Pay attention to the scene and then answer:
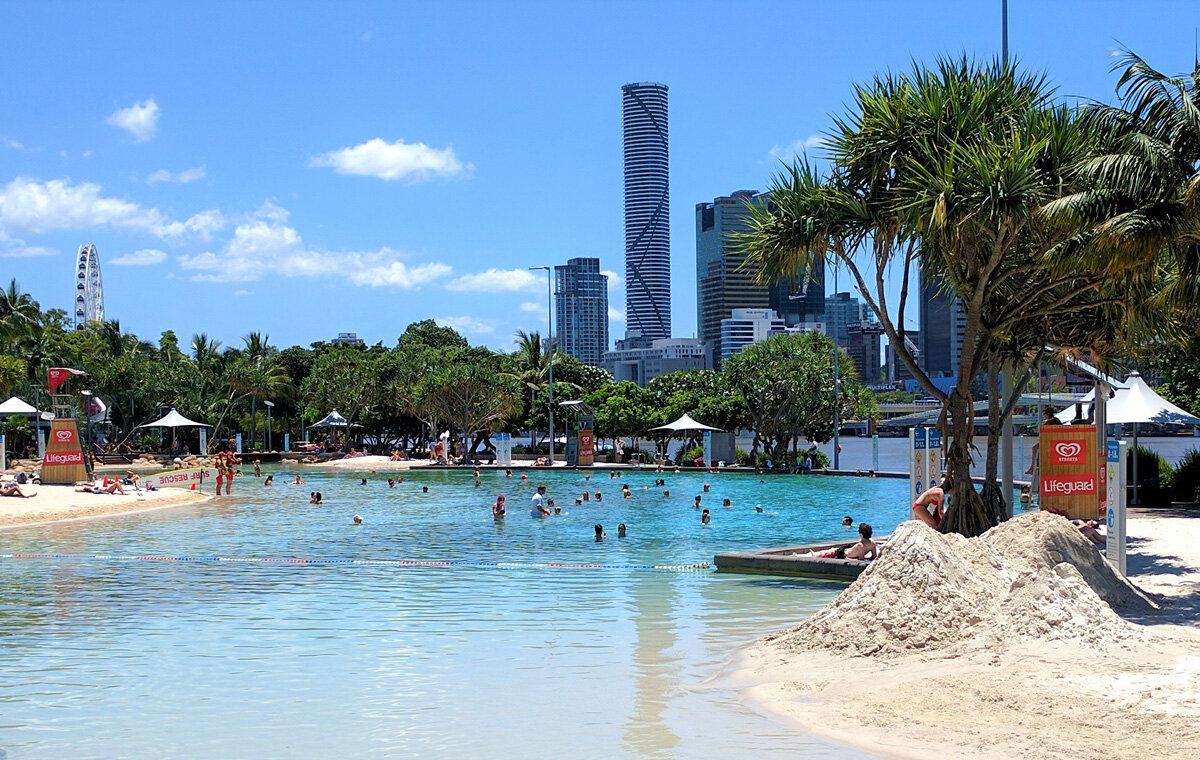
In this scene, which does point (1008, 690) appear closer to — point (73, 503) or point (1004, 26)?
point (1004, 26)

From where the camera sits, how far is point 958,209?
1531 cm

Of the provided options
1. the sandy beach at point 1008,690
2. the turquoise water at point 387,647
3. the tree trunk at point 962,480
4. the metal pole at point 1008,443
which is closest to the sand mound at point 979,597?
the sandy beach at point 1008,690

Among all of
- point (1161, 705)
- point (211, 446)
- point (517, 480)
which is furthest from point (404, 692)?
point (211, 446)

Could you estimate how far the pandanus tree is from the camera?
15.3 metres

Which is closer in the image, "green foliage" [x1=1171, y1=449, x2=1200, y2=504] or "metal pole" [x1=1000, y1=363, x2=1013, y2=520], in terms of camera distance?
"metal pole" [x1=1000, y1=363, x2=1013, y2=520]

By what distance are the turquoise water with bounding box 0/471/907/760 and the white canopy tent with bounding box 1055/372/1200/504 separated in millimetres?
6985

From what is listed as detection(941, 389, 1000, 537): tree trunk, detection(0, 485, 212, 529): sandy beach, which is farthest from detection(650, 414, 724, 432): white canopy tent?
detection(941, 389, 1000, 537): tree trunk

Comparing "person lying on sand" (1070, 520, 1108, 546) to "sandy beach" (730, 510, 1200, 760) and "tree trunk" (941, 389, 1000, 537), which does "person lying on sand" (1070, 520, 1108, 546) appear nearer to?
"tree trunk" (941, 389, 1000, 537)

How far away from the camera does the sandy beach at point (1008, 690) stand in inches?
316

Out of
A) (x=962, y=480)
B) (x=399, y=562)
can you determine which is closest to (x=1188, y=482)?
(x=962, y=480)

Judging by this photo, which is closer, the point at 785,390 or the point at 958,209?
the point at 958,209

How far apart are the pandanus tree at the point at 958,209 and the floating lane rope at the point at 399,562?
5426 mm

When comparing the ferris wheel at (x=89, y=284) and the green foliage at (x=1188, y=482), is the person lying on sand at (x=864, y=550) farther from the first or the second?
the ferris wheel at (x=89, y=284)

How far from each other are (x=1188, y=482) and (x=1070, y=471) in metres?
12.0
